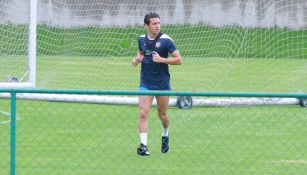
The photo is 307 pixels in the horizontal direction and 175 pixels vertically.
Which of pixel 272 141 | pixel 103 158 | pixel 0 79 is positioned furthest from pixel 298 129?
pixel 0 79

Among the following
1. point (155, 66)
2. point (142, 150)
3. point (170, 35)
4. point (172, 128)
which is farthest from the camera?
point (170, 35)

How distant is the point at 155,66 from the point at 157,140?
4.07 feet

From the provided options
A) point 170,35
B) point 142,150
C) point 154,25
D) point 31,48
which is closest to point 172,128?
point 142,150

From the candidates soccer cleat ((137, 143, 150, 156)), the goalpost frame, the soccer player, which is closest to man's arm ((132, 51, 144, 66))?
the soccer player

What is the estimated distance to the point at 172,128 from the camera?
12875mm

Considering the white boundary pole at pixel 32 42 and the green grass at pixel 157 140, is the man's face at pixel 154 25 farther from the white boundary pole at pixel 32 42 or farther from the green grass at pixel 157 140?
the white boundary pole at pixel 32 42

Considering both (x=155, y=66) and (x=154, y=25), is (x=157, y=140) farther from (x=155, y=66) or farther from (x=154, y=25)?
(x=154, y=25)

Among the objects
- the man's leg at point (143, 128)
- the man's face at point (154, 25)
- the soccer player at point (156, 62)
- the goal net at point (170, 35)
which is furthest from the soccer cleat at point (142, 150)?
the goal net at point (170, 35)

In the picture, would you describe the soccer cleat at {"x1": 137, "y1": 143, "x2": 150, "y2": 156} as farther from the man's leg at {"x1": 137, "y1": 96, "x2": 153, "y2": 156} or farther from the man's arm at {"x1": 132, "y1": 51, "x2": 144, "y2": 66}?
the man's arm at {"x1": 132, "y1": 51, "x2": 144, "y2": 66}

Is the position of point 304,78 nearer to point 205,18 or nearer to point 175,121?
point 205,18

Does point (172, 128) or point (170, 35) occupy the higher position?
point (170, 35)

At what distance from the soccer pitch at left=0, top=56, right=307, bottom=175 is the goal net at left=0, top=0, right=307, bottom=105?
57mm

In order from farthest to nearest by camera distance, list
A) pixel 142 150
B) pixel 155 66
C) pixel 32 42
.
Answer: pixel 32 42, pixel 155 66, pixel 142 150

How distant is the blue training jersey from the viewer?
11.2 metres
